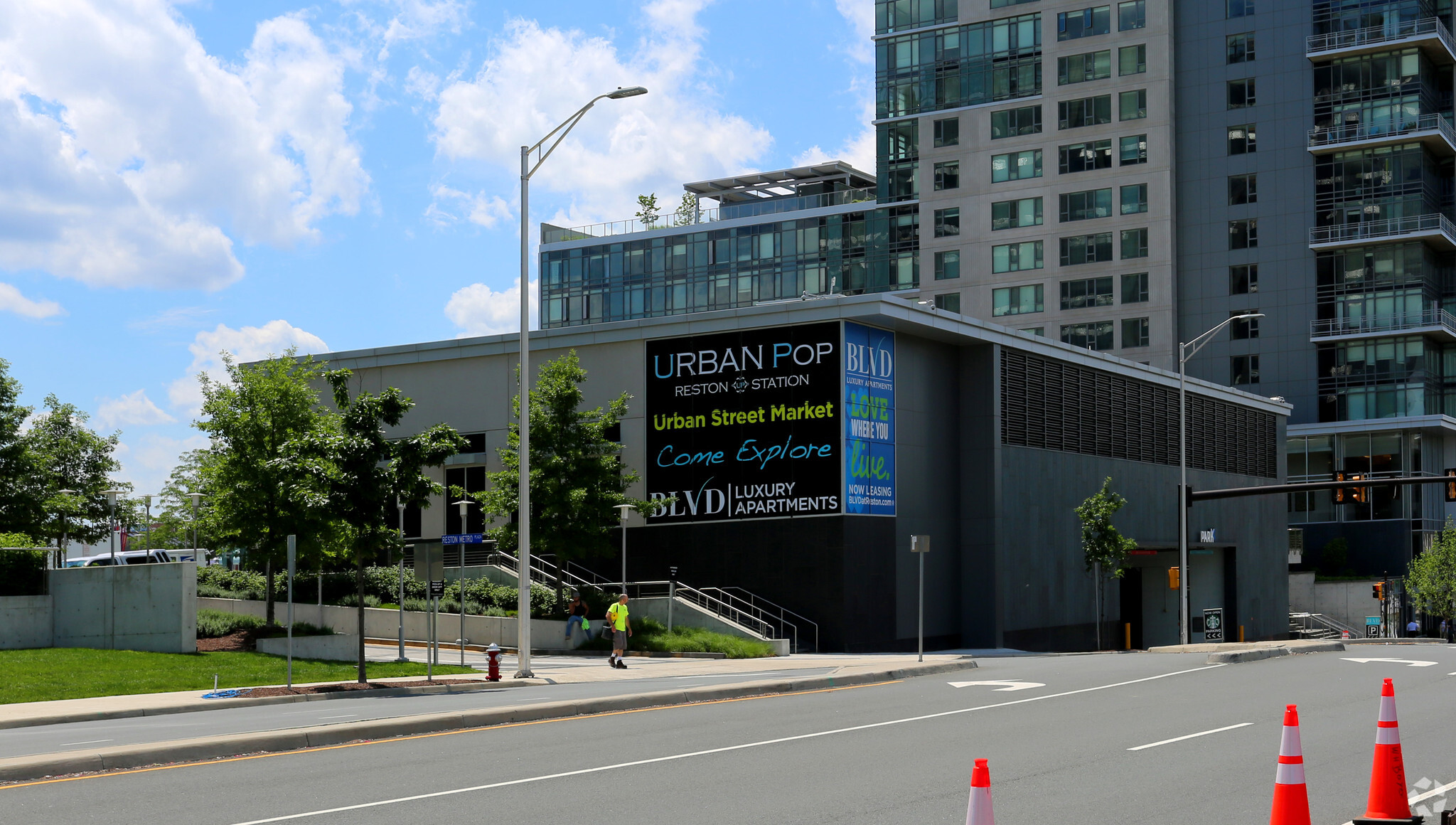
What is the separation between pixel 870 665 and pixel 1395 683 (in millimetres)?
10732

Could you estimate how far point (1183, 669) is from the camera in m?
28.0

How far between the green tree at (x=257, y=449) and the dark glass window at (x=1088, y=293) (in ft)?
189

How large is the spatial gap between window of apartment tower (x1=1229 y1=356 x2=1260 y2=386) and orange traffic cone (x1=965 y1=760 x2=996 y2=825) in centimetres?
8214

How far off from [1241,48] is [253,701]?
77.8 metres

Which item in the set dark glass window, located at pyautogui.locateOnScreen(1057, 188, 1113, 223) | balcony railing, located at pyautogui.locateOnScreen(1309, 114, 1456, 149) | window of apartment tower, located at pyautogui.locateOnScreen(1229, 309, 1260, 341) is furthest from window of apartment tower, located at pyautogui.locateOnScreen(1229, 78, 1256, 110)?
window of apartment tower, located at pyautogui.locateOnScreen(1229, 309, 1260, 341)

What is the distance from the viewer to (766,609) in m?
41.4

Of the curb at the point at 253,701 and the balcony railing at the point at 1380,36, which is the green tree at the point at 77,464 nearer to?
the curb at the point at 253,701

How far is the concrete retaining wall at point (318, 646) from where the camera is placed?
32.8 metres

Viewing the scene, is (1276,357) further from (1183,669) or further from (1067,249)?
(1183,669)

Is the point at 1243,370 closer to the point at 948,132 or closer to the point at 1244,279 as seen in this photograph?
the point at 1244,279

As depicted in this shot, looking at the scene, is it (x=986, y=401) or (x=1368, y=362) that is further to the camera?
(x=1368, y=362)

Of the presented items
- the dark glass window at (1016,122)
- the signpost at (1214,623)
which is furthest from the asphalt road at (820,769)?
the dark glass window at (1016,122)

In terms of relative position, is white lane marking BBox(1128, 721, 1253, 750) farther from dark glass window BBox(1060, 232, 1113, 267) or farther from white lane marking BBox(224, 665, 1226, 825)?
dark glass window BBox(1060, 232, 1113, 267)

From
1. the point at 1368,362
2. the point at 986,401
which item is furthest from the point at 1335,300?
the point at 986,401
